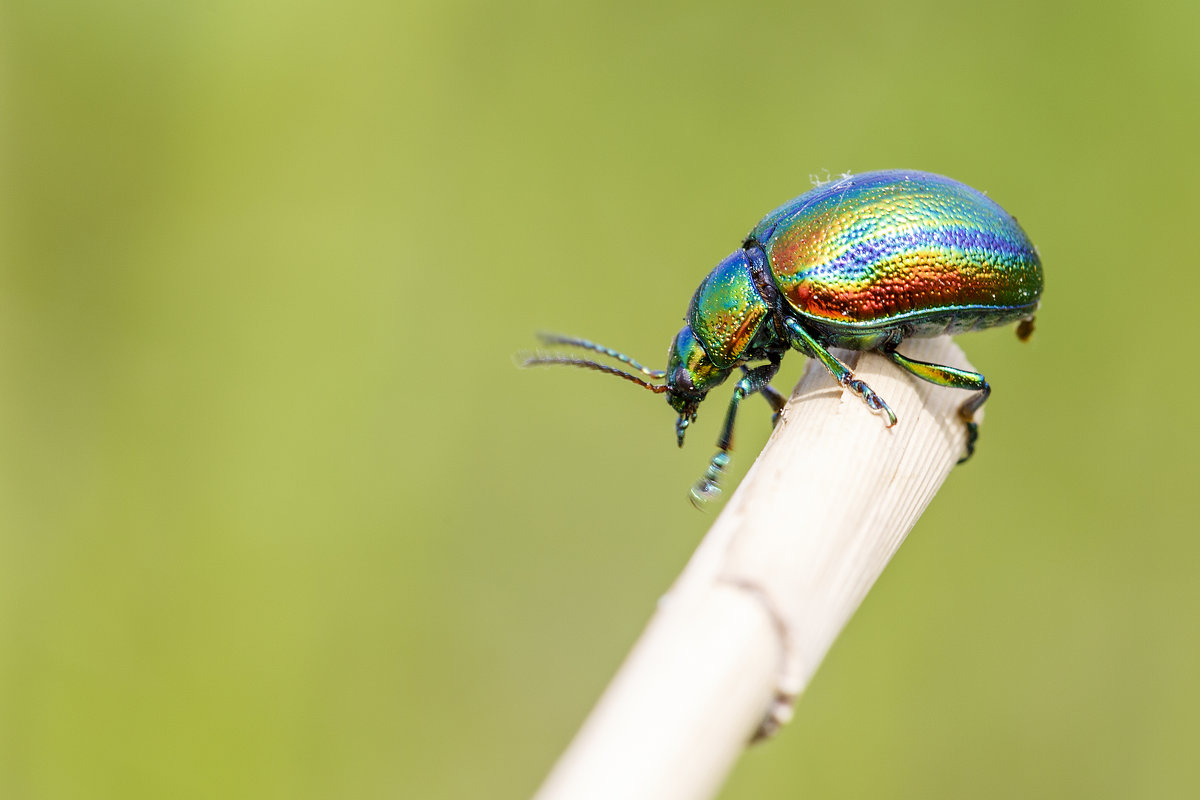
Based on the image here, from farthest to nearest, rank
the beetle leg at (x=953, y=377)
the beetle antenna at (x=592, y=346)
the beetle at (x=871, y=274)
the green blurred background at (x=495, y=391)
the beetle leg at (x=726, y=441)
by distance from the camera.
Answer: the green blurred background at (x=495, y=391) → the beetle antenna at (x=592, y=346) → the beetle leg at (x=726, y=441) → the beetle at (x=871, y=274) → the beetle leg at (x=953, y=377)

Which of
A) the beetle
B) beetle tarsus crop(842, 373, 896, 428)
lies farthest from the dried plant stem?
the beetle

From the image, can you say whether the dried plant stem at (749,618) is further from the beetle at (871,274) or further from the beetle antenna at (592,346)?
the beetle antenna at (592,346)

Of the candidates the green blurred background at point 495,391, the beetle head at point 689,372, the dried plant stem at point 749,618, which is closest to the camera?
the dried plant stem at point 749,618

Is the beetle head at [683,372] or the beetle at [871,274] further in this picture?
the beetle head at [683,372]

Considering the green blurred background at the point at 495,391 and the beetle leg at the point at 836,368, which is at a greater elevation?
the beetle leg at the point at 836,368

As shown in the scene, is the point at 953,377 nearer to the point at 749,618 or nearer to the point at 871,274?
the point at 871,274

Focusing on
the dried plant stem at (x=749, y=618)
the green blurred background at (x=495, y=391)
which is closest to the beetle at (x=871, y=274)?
the dried plant stem at (x=749, y=618)

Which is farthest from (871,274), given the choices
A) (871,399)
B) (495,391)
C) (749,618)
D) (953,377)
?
(495,391)

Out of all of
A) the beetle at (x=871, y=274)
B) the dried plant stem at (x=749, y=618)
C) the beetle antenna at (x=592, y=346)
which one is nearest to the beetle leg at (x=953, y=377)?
the beetle at (x=871, y=274)
